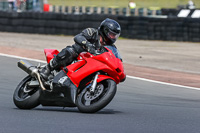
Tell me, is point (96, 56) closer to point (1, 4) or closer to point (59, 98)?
point (59, 98)

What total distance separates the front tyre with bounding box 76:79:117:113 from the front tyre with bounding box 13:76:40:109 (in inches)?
29.7

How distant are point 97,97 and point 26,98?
120cm

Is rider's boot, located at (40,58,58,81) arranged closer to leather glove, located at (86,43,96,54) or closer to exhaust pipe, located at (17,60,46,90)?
exhaust pipe, located at (17,60,46,90)

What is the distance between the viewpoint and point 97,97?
6668 mm

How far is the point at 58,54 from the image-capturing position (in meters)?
7.25

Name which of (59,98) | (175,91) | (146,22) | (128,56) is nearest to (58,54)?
(59,98)

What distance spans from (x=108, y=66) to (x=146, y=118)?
34.9 inches

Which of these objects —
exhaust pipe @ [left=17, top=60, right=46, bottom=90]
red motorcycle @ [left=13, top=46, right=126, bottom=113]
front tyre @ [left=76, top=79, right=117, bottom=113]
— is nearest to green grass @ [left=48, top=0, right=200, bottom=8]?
exhaust pipe @ [left=17, top=60, right=46, bottom=90]

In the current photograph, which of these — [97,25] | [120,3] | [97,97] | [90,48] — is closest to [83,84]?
[97,97]

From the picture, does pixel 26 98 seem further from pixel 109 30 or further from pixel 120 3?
pixel 120 3

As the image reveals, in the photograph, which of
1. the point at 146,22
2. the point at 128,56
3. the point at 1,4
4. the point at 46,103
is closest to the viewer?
the point at 46,103

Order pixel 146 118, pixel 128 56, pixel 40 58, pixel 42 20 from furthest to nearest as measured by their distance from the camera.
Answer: pixel 42 20 < pixel 128 56 < pixel 40 58 < pixel 146 118

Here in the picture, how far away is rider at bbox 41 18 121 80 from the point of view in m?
7.04

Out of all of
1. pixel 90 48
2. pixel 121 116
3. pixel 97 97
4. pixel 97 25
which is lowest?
pixel 97 25
